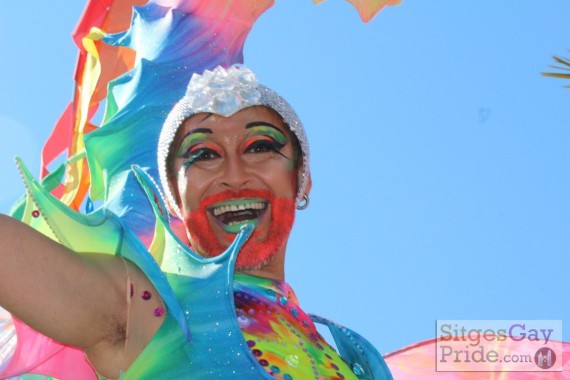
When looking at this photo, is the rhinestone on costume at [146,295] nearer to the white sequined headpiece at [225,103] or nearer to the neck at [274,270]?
the neck at [274,270]

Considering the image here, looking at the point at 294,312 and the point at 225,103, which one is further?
the point at 225,103

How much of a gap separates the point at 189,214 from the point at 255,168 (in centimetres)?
25

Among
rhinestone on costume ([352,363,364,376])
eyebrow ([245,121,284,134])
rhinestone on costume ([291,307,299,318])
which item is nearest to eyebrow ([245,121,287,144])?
eyebrow ([245,121,284,134])

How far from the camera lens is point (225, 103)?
9.39 feet

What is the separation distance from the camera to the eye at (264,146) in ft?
9.40

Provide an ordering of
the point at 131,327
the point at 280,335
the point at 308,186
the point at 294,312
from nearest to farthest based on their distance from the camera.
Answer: the point at 131,327
the point at 280,335
the point at 294,312
the point at 308,186

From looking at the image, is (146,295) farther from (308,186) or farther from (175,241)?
(308,186)

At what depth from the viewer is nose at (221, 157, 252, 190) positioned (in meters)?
2.80

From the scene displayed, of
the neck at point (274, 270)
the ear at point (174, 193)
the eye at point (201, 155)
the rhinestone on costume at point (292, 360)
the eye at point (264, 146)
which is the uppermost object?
the eye at point (264, 146)

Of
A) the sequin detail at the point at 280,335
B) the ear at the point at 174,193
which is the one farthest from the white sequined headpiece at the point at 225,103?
the sequin detail at the point at 280,335

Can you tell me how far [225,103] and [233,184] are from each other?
0.84 ft

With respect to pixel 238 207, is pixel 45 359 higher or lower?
lower

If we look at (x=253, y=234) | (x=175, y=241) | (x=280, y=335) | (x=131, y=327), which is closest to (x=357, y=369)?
(x=280, y=335)

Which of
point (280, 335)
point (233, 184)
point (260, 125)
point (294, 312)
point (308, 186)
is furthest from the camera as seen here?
point (308, 186)
